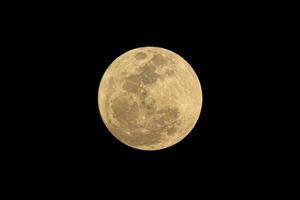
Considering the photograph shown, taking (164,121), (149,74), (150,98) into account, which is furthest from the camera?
(164,121)

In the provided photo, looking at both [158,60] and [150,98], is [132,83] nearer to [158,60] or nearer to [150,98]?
[150,98]

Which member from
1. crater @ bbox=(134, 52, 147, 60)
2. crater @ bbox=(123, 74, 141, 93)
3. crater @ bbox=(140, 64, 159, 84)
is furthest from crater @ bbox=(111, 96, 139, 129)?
crater @ bbox=(134, 52, 147, 60)

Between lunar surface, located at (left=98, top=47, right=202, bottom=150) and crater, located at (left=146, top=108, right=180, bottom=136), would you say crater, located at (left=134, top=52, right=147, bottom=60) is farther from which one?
crater, located at (left=146, top=108, right=180, bottom=136)

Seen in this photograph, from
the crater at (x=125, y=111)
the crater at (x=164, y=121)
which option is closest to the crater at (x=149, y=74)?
the crater at (x=125, y=111)

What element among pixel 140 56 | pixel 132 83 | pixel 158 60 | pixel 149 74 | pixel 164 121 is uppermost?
Answer: pixel 140 56

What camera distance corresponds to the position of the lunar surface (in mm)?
6609

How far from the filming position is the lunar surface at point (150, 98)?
21.7ft

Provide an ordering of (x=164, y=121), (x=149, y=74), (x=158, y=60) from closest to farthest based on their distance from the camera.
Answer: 1. (x=149, y=74)
2. (x=164, y=121)
3. (x=158, y=60)

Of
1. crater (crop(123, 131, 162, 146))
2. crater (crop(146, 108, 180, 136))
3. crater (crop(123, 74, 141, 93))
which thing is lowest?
crater (crop(123, 131, 162, 146))

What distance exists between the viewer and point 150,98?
655 centimetres

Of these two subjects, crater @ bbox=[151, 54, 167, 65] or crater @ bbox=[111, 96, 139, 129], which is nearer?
crater @ bbox=[111, 96, 139, 129]

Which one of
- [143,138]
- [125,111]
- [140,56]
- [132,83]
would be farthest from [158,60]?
[143,138]

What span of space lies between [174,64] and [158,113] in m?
1.02

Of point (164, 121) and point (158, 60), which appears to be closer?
point (164, 121)
